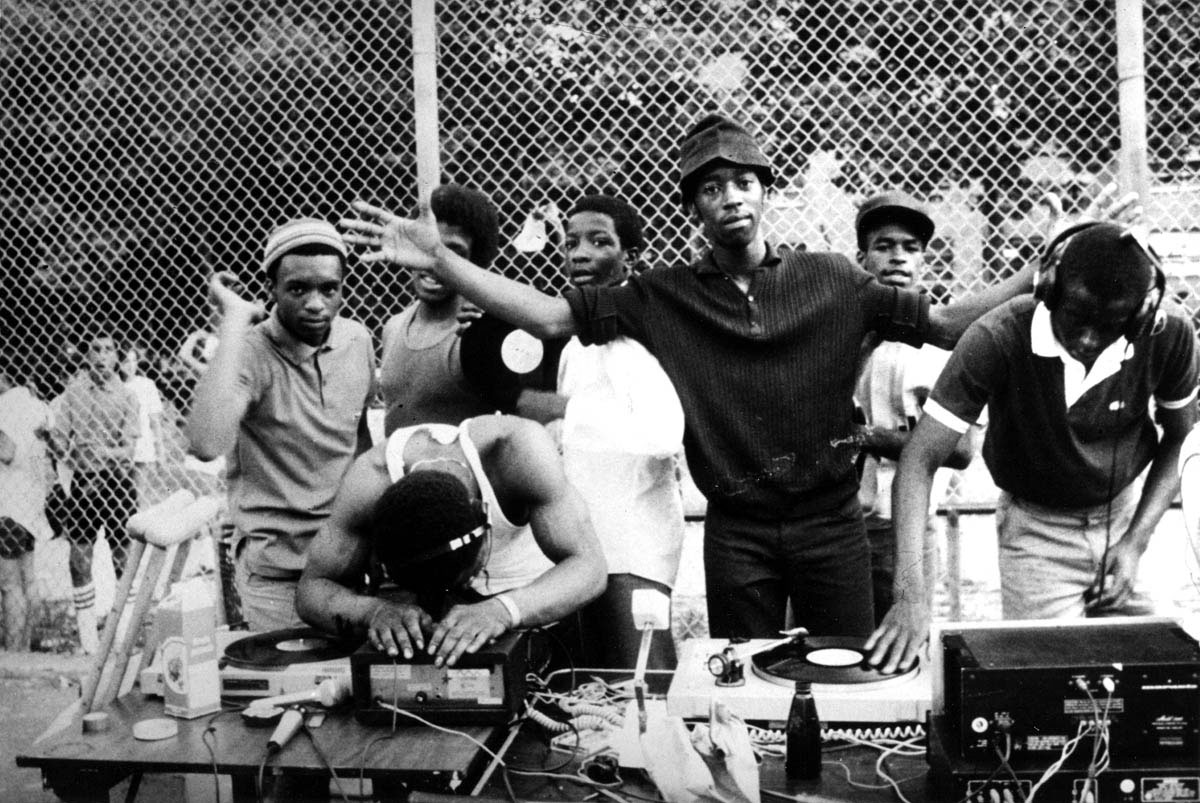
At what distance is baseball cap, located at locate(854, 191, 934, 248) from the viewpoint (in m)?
3.61

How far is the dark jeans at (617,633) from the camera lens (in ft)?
10.1

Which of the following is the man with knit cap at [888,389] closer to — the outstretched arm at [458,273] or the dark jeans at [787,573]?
the dark jeans at [787,573]

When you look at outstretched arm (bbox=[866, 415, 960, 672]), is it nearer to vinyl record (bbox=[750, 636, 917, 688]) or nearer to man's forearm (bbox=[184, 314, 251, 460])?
vinyl record (bbox=[750, 636, 917, 688])

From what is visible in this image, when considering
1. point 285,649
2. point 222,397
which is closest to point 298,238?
point 222,397

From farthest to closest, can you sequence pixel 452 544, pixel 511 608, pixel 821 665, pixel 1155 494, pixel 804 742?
pixel 1155 494 → pixel 511 608 → pixel 452 544 → pixel 821 665 → pixel 804 742

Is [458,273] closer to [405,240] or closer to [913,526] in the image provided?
[405,240]

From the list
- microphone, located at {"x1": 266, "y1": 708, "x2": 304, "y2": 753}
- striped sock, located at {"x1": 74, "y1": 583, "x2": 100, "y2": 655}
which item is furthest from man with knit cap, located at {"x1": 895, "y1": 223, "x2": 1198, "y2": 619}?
striped sock, located at {"x1": 74, "y1": 583, "x2": 100, "y2": 655}

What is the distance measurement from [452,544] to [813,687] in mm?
793

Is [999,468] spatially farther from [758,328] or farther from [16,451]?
[16,451]

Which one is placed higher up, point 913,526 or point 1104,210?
point 1104,210

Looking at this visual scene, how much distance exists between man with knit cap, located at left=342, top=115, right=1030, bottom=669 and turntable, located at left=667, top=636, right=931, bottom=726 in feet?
2.01

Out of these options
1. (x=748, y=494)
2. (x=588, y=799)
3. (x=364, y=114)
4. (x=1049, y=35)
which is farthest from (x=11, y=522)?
(x=1049, y=35)

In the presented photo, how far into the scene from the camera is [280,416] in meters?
3.42

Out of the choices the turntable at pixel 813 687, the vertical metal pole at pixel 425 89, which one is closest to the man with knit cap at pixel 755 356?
the turntable at pixel 813 687
